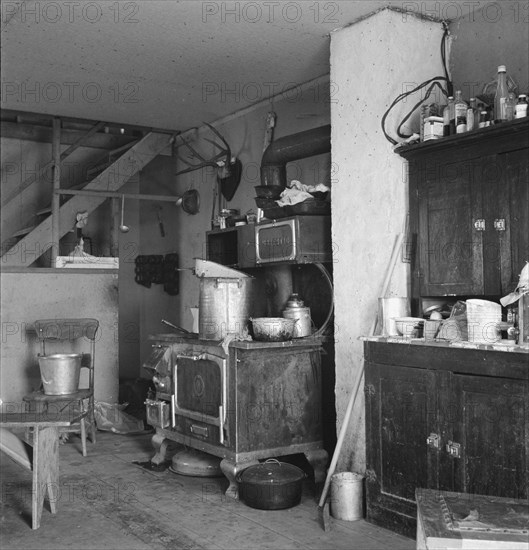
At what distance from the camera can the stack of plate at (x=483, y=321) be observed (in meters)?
3.23

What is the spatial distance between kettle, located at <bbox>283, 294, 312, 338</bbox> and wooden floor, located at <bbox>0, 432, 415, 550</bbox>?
98 centimetres

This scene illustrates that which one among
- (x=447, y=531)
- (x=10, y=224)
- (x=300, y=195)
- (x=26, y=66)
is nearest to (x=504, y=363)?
(x=447, y=531)

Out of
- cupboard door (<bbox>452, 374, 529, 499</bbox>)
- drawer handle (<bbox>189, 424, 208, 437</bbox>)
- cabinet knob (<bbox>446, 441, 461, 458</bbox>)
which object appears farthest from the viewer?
drawer handle (<bbox>189, 424, 208, 437</bbox>)

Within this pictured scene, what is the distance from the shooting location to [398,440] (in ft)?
11.5

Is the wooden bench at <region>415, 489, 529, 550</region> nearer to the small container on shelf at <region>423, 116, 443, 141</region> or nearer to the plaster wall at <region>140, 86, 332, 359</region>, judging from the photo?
the small container on shelf at <region>423, 116, 443, 141</region>

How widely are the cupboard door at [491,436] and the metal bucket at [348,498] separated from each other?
728 millimetres

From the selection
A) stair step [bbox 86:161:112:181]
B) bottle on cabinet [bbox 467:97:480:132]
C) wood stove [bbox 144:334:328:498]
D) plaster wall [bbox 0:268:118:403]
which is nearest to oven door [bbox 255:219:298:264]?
wood stove [bbox 144:334:328:498]

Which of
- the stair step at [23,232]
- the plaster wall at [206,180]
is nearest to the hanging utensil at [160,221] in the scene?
the plaster wall at [206,180]

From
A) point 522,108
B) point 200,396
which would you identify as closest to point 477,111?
point 522,108

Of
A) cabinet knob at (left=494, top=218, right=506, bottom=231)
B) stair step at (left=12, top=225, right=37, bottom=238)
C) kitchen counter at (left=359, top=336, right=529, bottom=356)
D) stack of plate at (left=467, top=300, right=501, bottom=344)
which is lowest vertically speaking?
kitchen counter at (left=359, top=336, right=529, bottom=356)

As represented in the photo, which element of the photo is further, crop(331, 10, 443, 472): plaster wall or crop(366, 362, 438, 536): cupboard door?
crop(331, 10, 443, 472): plaster wall

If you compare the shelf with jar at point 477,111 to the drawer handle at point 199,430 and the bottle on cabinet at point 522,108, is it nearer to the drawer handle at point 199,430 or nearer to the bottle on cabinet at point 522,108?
the bottle on cabinet at point 522,108

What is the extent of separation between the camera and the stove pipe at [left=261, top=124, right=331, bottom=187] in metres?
4.96

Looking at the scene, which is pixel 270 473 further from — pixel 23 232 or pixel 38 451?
pixel 23 232
